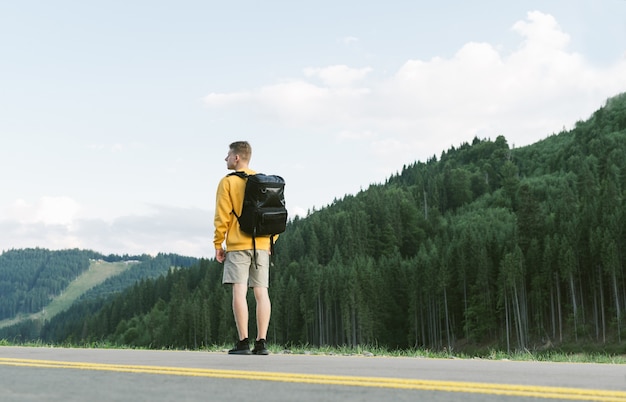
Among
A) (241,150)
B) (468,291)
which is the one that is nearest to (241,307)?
(241,150)

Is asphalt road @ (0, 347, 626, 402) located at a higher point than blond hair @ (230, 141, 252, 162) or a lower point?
lower

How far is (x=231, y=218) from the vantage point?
28.7 ft

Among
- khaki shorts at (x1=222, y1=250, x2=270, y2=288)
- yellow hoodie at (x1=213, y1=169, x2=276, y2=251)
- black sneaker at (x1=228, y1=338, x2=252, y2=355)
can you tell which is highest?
yellow hoodie at (x1=213, y1=169, x2=276, y2=251)

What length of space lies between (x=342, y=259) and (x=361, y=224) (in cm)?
1190

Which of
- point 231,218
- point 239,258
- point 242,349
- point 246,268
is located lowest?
point 242,349

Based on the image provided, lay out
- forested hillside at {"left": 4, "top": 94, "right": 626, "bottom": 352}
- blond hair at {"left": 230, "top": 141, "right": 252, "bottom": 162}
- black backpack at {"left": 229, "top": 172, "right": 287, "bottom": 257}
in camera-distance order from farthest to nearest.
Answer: forested hillside at {"left": 4, "top": 94, "right": 626, "bottom": 352}
blond hair at {"left": 230, "top": 141, "right": 252, "bottom": 162}
black backpack at {"left": 229, "top": 172, "right": 287, "bottom": 257}

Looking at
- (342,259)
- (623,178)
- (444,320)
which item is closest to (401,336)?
(444,320)

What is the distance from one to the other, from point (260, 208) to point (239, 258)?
0.67 m

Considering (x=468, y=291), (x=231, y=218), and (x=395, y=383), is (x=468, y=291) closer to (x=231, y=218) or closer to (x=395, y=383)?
(x=231, y=218)

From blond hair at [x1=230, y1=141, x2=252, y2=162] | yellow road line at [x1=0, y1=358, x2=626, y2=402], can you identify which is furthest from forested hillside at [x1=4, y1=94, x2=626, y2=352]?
yellow road line at [x1=0, y1=358, x2=626, y2=402]

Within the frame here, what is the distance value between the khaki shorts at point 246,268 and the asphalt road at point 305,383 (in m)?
2.19

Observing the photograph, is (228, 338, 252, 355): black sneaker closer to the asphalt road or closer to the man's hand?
the man's hand

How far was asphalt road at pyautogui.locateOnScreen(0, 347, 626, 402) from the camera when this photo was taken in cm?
395

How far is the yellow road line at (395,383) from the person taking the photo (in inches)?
152
